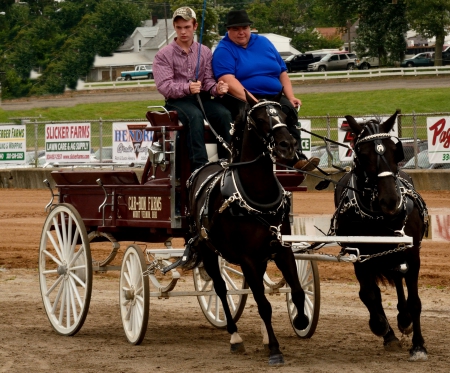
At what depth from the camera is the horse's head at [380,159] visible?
760cm

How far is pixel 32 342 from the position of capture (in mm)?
9188

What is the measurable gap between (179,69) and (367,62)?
5899 centimetres

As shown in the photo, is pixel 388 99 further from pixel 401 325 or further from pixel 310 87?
pixel 401 325

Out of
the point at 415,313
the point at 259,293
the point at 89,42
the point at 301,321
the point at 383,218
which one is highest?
the point at 89,42

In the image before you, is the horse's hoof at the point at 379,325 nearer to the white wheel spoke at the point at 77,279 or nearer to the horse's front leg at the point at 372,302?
the horse's front leg at the point at 372,302

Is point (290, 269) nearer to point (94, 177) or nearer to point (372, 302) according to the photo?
point (372, 302)

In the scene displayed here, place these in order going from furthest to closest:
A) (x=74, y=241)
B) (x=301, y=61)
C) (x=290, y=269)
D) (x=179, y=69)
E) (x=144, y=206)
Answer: (x=301, y=61), (x=74, y=241), (x=144, y=206), (x=179, y=69), (x=290, y=269)

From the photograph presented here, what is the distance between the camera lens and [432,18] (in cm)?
6469

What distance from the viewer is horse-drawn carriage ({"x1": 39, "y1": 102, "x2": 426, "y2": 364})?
313 inches

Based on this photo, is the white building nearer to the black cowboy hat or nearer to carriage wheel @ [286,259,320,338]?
carriage wheel @ [286,259,320,338]

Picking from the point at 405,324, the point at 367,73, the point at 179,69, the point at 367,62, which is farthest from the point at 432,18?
the point at 405,324

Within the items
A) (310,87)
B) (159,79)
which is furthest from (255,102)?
(310,87)

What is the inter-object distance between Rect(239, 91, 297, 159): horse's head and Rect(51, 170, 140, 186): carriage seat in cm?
229

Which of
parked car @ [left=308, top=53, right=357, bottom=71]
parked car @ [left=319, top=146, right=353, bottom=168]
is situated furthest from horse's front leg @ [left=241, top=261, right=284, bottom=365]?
parked car @ [left=308, top=53, right=357, bottom=71]
